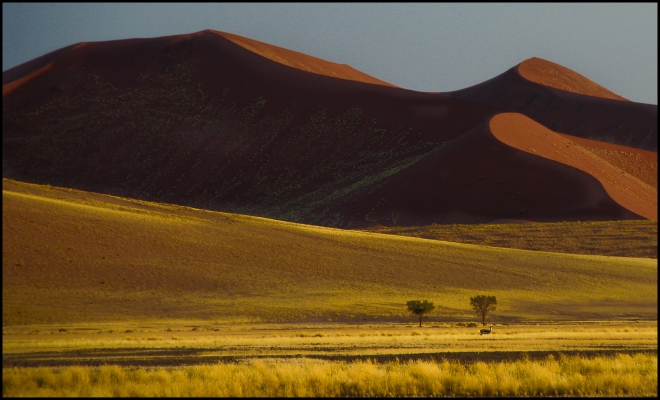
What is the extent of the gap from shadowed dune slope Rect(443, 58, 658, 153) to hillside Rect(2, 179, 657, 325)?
3104 inches

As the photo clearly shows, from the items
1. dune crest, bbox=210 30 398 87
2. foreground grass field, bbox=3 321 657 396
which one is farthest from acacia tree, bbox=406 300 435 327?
dune crest, bbox=210 30 398 87

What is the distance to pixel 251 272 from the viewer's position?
43969mm

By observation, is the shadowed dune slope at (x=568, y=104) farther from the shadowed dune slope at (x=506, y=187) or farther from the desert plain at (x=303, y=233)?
the shadowed dune slope at (x=506, y=187)

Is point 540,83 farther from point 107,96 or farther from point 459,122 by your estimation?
point 107,96

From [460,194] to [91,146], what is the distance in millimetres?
52022

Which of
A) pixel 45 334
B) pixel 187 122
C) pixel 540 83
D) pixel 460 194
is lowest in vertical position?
pixel 45 334

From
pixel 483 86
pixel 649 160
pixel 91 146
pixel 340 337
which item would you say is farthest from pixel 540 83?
pixel 340 337

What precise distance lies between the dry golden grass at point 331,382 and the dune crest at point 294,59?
384 ft

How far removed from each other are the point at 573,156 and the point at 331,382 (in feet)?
285

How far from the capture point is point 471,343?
23.7 metres

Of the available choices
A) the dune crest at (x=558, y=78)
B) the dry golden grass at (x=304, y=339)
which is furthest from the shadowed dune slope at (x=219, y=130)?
the dune crest at (x=558, y=78)

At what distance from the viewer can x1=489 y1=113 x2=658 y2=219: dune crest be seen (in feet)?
279

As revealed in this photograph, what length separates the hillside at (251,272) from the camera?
36781mm

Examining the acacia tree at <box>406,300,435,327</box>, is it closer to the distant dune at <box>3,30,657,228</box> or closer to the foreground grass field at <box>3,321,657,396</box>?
the foreground grass field at <box>3,321,657,396</box>
